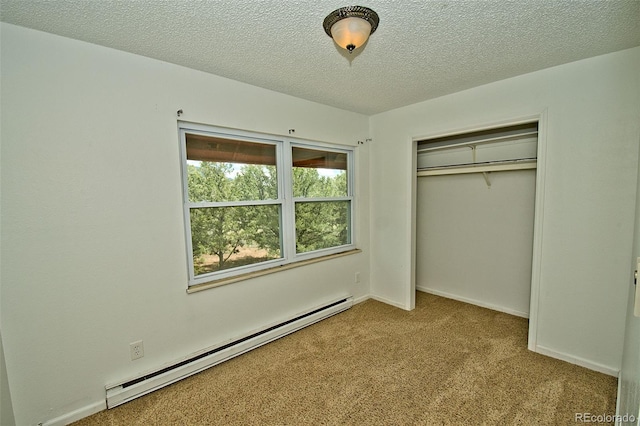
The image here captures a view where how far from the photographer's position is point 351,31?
145cm

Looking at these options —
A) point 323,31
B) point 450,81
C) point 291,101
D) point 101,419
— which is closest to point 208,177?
point 291,101

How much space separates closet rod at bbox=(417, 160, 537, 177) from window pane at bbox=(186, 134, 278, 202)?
198cm

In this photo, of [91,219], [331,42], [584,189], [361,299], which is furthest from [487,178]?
[91,219]

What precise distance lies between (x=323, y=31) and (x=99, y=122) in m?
1.55

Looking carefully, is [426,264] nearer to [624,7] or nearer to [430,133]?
[430,133]

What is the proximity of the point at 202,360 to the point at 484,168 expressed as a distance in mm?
3304

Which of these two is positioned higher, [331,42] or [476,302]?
[331,42]

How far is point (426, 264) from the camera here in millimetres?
3859

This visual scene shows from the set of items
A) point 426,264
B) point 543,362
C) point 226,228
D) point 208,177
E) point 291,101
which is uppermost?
point 291,101

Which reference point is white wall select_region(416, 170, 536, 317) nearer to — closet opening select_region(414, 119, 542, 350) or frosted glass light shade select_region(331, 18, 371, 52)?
closet opening select_region(414, 119, 542, 350)

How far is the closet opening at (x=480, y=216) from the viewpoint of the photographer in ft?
9.68

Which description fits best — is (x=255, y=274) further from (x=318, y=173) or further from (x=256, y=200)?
(x=318, y=173)

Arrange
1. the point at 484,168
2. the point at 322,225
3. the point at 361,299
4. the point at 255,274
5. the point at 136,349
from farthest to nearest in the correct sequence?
the point at 361,299 < the point at 322,225 < the point at 484,168 < the point at 255,274 < the point at 136,349

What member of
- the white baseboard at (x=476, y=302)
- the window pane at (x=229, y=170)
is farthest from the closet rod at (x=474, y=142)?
the window pane at (x=229, y=170)
